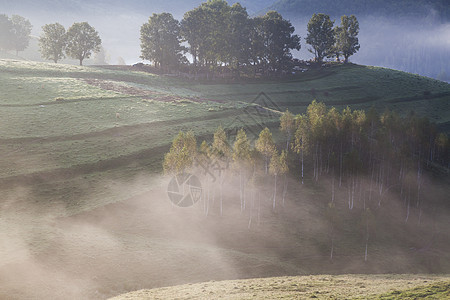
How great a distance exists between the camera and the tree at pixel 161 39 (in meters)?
147

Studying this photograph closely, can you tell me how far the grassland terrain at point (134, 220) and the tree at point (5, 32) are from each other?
111m

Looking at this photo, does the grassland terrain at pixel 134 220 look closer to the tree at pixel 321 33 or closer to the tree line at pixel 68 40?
the tree line at pixel 68 40

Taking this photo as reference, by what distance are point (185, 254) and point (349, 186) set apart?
129 feet

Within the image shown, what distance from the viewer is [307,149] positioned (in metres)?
71.3

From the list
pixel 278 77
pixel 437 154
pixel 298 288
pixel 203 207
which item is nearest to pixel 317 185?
pixel 203 207

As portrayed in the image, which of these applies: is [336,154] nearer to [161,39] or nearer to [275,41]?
[275,41]

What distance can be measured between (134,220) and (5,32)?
625 feet

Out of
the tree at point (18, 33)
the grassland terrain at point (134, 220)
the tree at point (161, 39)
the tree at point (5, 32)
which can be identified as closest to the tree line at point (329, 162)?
the grassland terrain at point (134, 220)

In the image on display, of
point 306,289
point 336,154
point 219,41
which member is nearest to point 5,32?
point 219,41

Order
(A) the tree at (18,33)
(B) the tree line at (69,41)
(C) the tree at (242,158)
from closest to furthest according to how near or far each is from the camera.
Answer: (C) the tree at (242,158), (B) the tree line at (69,41), (A) the tree at (18,33)

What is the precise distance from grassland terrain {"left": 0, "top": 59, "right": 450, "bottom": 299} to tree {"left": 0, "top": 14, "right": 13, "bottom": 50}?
4376 inches

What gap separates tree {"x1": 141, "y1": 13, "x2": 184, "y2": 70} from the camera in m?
147

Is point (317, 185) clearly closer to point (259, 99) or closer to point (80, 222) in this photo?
point (80, 222)

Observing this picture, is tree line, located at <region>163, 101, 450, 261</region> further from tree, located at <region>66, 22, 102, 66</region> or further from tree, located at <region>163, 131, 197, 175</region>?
tree, located at <region>66, 22, 102, 66</region>
